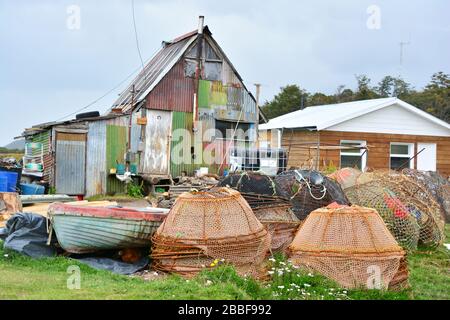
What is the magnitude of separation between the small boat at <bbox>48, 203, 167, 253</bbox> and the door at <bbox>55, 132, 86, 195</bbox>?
35.5 ft

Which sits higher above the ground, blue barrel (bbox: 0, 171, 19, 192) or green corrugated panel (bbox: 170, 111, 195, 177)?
green corrugated panel (bbox: 170, 111, 195, 177)

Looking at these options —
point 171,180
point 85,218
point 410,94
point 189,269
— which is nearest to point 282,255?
point 189,269

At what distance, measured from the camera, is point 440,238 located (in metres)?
12.5

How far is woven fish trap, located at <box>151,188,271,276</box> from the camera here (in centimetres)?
884

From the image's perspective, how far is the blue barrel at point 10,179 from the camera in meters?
17.6

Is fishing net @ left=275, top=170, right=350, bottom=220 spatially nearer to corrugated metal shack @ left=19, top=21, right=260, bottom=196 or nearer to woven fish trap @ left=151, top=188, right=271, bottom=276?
woven fish trap @ left=151, top=188, right=271, bottom=276

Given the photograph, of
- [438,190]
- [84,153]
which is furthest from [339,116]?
[84,153]

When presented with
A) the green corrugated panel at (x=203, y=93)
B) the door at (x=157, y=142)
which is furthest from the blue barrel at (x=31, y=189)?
the green corrugated panel at (x=203, y=93)

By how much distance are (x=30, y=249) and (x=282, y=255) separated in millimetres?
A: 4244

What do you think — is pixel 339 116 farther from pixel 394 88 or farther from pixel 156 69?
pixel 394 88

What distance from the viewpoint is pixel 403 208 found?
12047 mm

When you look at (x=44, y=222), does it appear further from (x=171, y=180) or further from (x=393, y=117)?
(x=393, y=117)

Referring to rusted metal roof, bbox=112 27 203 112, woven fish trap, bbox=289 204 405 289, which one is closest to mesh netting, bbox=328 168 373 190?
woven fish trap, bbox=289 204 405 289

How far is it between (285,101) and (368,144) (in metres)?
24.7
